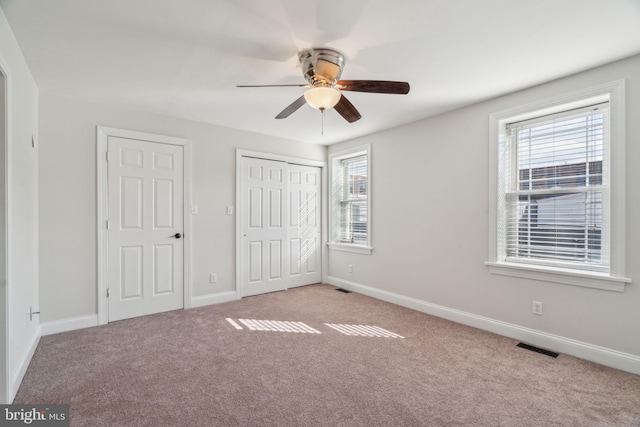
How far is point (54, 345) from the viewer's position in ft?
9.07

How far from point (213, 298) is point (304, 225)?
5.91 ft

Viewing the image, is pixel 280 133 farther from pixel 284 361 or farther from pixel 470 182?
pixel 284 361

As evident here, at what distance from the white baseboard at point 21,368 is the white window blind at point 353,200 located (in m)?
3.92

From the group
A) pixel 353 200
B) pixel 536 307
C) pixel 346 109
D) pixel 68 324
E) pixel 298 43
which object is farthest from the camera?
pixel 353 200

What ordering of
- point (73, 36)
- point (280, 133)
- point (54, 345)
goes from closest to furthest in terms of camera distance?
point (73, 36) → point (54, 345) → point (280, 133)

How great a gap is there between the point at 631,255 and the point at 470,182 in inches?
55.7

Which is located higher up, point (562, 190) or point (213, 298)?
point (562, 190)

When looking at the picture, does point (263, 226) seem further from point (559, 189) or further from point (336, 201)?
point (559, 189)

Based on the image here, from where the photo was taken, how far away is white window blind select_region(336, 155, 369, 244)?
482cm

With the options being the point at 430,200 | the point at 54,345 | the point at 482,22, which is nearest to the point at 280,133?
the point at 430,200

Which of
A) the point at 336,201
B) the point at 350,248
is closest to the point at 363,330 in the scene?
the point at 350,248

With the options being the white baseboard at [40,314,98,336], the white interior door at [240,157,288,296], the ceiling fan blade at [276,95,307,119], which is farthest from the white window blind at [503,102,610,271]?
the white baseboard at [40,314,98,336]

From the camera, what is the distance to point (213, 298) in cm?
404

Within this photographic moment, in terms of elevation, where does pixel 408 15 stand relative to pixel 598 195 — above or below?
above
